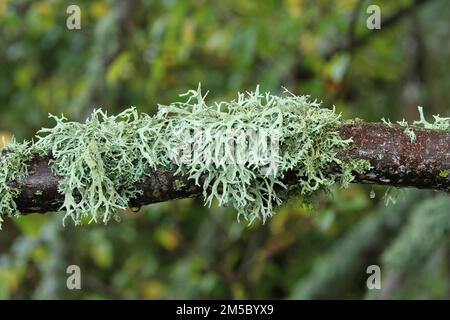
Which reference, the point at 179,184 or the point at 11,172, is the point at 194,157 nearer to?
the point at 179,184

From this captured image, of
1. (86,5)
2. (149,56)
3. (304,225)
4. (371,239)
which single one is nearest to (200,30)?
(149,56)

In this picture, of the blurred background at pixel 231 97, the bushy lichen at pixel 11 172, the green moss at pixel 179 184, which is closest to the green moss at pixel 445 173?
the green moss at pixel 179 184

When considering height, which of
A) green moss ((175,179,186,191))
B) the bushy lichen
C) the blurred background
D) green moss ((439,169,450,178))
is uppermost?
the blurred background

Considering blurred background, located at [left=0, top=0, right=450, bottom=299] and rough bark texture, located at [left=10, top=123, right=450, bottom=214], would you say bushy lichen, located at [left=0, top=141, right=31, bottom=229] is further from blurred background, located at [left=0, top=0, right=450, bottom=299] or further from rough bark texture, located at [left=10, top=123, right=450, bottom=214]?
blurred background, located at [left=0, top=0, right=450, bottom=299]

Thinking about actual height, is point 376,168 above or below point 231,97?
below

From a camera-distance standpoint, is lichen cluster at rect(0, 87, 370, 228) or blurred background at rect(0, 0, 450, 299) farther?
blurred background at rect(0, 0, 450, 299)

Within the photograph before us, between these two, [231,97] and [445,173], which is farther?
[231,97]

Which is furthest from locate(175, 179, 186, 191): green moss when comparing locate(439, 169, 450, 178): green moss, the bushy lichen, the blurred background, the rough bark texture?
the blurred background

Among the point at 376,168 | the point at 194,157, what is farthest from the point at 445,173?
the point at 194,157

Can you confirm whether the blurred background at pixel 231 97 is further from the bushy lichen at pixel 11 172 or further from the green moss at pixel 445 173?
the bushy lichen at pixel 11 172
